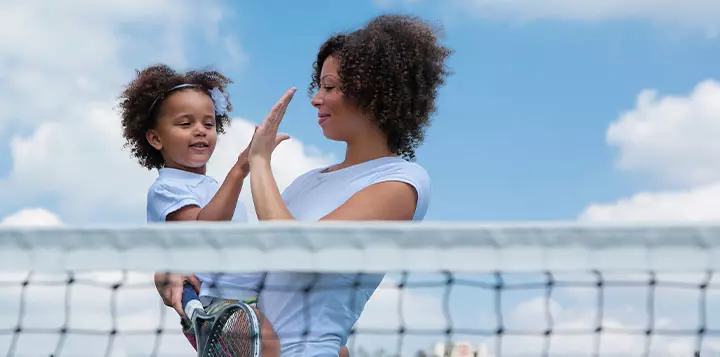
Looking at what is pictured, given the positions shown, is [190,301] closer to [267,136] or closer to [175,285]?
[175,285]

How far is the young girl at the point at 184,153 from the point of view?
10.1 ft

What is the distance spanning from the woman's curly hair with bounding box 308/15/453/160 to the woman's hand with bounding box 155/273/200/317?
0.90 m

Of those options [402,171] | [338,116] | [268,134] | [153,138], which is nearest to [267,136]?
[268,134]

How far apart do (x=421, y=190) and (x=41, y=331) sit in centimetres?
147

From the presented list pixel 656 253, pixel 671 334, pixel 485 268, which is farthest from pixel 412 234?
pixel 671 334

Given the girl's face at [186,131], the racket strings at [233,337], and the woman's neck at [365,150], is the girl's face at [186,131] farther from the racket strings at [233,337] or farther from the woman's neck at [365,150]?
the racket strings at [233,337]

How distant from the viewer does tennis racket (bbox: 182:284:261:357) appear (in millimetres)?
2490

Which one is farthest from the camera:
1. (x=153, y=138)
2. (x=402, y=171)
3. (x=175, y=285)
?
(x=153, y=138)

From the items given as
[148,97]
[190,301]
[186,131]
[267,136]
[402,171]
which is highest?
[148,97]

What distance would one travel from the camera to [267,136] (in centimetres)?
286

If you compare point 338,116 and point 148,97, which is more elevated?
point 148,97

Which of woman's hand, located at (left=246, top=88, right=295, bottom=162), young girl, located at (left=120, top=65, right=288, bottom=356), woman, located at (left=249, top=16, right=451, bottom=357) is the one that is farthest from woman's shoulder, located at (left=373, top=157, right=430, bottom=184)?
young girl, located at (left=120, top=65, right=288, bottom=356)

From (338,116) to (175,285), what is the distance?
35.2 inches

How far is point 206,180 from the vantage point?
12.5 ft
